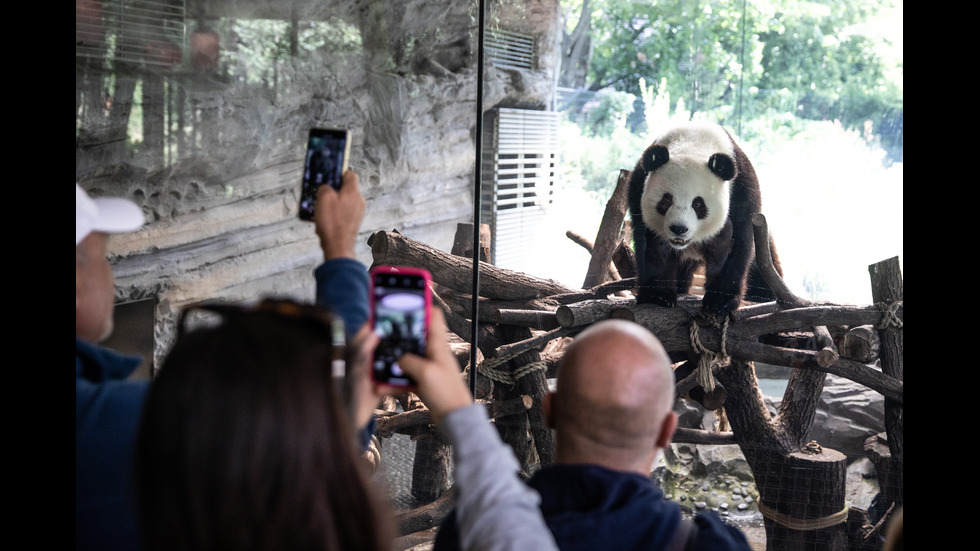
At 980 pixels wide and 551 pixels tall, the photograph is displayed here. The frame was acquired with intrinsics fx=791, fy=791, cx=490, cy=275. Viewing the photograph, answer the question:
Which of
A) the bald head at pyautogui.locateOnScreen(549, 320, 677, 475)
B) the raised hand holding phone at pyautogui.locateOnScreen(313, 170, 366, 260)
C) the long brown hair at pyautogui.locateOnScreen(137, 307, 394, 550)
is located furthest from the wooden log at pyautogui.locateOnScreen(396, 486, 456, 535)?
the long brown hair at pyautogui.locateOnScreen(137, 307, 394, 550)

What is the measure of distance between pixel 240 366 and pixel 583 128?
179 centimetres

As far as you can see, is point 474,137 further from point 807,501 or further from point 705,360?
point 807,501

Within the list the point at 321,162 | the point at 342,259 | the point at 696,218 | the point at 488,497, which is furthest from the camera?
the point at 696,218

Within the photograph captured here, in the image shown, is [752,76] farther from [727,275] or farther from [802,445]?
[802,445]

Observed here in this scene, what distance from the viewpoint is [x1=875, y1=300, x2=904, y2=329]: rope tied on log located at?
86.2 inches

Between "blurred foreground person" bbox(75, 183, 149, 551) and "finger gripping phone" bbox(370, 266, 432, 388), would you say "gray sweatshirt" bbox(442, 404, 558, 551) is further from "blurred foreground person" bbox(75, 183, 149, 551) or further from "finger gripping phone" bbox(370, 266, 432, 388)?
"blurred foreground person" bbox(75, 183, 149, 551)

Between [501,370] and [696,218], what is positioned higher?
[696,218]

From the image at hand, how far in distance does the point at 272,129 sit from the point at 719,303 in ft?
4.80

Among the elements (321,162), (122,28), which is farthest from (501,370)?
(122,28)

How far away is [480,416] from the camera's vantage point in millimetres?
805

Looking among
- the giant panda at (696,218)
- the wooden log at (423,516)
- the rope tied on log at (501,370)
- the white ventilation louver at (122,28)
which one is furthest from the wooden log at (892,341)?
the white ventilation louver at (122,28)

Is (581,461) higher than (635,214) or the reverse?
the reverse

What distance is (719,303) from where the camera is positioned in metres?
2.30
